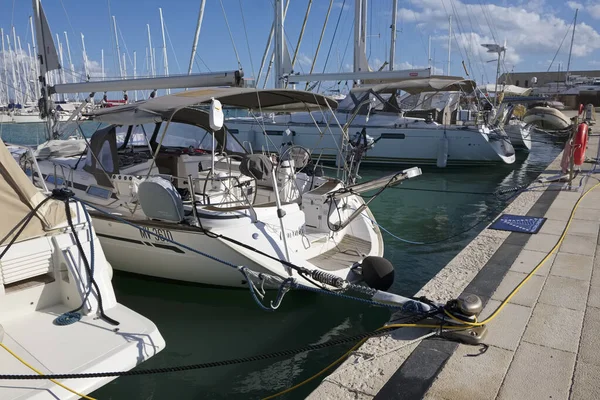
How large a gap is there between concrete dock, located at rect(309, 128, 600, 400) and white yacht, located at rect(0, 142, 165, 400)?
1552mm

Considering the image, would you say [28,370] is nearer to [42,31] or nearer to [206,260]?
[206,260]

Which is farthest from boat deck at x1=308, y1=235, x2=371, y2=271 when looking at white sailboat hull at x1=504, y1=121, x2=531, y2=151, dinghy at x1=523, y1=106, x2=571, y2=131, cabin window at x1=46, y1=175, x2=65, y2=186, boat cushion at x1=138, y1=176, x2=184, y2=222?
white sailboat hull at x1=504, y1=121, x2=531, y2=151

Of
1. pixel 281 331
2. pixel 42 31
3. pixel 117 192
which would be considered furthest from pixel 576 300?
pixel 42 31

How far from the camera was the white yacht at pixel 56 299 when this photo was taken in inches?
128

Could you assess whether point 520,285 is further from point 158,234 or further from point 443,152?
point 443,152

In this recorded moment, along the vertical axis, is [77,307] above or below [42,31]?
below

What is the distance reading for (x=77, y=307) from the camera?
12.6 ft

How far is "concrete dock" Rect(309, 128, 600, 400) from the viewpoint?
317 centimetres

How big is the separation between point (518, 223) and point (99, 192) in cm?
655

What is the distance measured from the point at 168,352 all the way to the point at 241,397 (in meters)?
1.24

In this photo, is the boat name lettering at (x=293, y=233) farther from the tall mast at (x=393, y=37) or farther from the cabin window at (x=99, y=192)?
the tall mast at (x=393, y=37)

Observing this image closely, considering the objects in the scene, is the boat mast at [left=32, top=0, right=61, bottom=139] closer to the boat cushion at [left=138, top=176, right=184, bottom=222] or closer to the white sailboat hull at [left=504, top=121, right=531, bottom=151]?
the boat cushion at [left=138, top=176, right=184, bottom=222]

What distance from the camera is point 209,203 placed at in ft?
21.1

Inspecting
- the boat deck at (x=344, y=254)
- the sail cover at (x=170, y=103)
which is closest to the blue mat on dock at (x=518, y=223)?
the boat deck at (x=344, y=254)
